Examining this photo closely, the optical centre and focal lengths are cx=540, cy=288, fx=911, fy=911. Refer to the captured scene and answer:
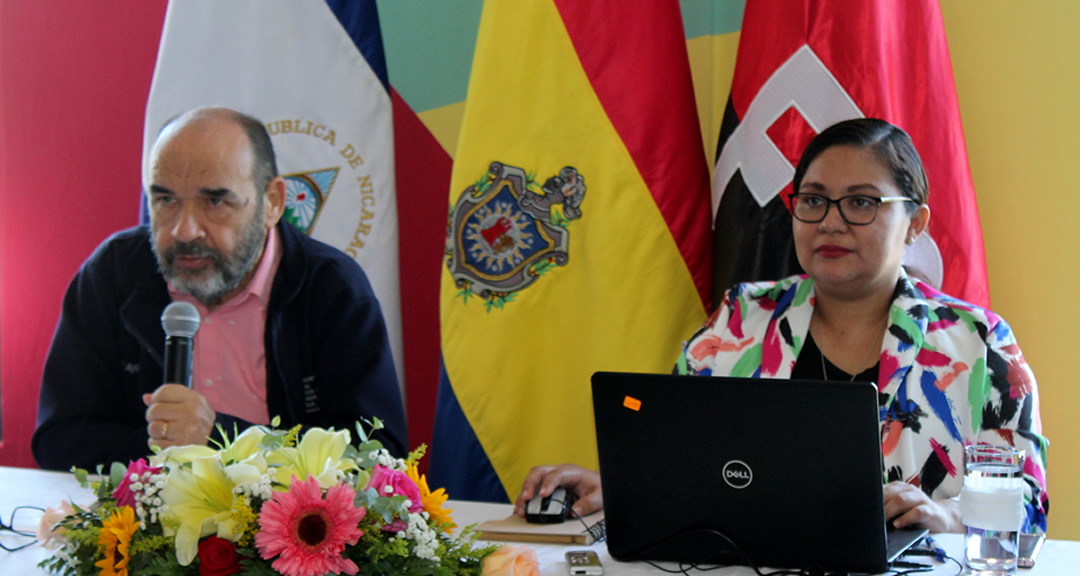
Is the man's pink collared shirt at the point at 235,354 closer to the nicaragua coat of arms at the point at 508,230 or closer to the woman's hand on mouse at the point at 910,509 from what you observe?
the nicaragua coat of arms at the point at 508,230

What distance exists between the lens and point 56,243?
3.06 meters

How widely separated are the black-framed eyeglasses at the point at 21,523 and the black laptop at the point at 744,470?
906 millimetres

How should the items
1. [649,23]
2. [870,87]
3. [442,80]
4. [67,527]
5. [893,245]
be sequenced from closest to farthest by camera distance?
[67,527]
[893,245]
[870,87]
[649,23]
[442,80]

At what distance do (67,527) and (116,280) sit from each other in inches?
58.6

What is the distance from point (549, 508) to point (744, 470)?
453 millimetres

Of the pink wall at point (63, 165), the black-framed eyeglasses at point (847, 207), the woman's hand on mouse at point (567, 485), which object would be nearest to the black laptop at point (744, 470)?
the woman's hand on mouse at point (567, 485)

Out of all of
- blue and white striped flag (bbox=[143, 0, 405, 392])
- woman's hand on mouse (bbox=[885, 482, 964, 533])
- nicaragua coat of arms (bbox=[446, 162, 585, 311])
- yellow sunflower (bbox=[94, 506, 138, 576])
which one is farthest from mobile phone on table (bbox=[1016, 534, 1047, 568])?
blue and white striped flag (bbox=[143, 0, 405, 392])

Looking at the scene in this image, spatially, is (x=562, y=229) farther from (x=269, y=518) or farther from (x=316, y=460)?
(x=269, y=518)

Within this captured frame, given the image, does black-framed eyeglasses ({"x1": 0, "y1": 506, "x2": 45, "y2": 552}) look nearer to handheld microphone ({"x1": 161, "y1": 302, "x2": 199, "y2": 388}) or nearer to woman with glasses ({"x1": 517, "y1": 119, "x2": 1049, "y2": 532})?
handheld microphone ({"x1": 161, "y1": 302, "x2": 199, "y2": 388})

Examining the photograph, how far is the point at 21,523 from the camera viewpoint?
5.05 feet

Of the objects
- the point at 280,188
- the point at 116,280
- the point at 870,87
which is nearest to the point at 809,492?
the point at 870,87

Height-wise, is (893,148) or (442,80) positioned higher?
(442,80)

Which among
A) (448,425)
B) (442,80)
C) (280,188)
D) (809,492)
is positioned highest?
(442,80)

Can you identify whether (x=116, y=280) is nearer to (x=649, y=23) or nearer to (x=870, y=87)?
(x=649, y=23)
